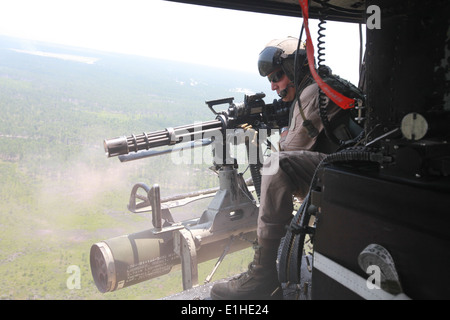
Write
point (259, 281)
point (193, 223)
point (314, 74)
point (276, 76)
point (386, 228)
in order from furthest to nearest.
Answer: point (193, 223)
point (276, 76)
point (259, 281)
point (314, 74)
point (386, 228)

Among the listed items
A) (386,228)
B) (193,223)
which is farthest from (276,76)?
(386,228)

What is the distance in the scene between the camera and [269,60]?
10.9 ft

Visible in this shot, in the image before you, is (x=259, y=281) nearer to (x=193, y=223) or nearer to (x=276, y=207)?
(x=276, y=207)

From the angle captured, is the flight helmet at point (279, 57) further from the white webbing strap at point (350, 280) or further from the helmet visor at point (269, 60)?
the white webbing strap at point (350, 280)

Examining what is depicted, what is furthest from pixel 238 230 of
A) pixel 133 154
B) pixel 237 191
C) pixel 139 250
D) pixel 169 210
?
pixel 133 154

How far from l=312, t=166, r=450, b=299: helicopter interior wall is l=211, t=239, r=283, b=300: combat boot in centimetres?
68

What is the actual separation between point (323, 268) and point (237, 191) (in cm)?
278

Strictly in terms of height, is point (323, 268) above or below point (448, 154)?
below

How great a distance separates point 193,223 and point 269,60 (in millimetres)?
2207

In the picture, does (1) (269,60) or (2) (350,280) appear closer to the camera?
(2) (350,280)

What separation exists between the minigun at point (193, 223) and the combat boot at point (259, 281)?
142cm

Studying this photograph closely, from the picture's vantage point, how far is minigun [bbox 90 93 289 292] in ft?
12.9

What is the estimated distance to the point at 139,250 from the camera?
405cm

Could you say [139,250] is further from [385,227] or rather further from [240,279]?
[385,227]
